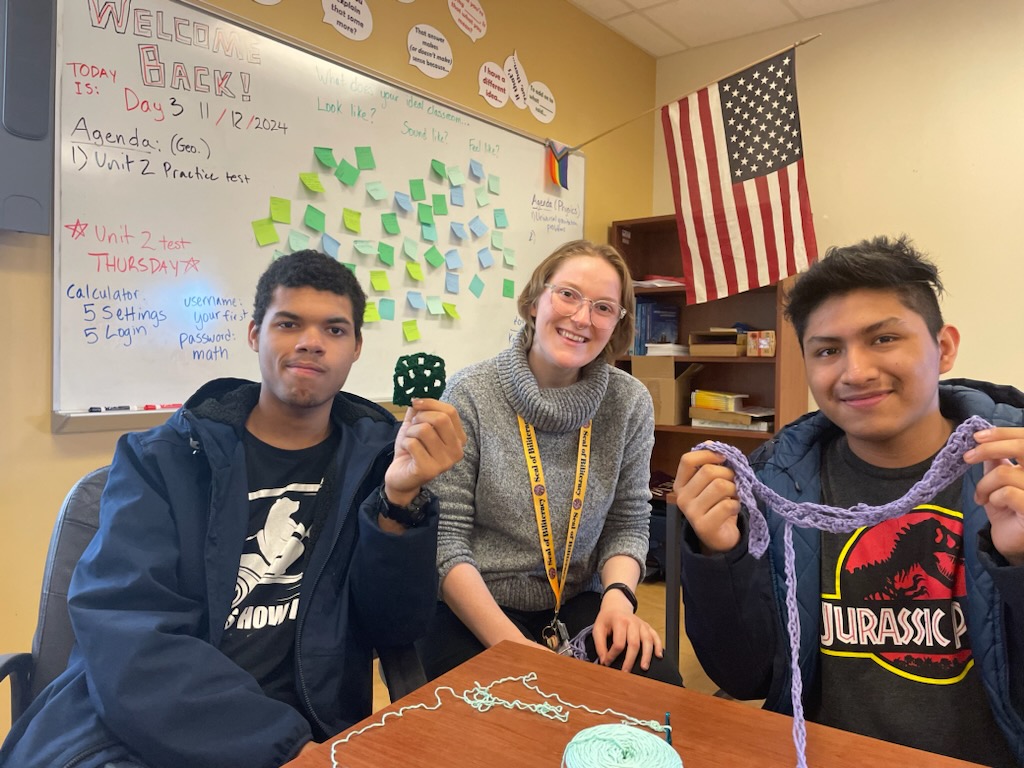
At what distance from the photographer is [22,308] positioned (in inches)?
73.6

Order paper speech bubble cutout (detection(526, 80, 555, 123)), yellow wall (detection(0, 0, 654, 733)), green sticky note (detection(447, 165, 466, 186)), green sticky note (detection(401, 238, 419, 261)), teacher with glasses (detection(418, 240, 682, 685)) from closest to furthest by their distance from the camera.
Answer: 1. teacher with glasses (detection(418, 240, 682, 685))
2. yellow wall (detection(0, 0, 654, 733))
3. green sticky note (detection(401, 238, 419, 261))
4. green sticky note (detection(447, 165, 466, 186))
5. paper speech bubble cutout (detection(526, 80, 555, 123))

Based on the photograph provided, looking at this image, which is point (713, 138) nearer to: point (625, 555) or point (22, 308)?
point (625, 555)

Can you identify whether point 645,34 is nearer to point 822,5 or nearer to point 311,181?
point 822,5

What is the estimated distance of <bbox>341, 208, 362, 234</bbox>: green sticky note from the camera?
2.59m

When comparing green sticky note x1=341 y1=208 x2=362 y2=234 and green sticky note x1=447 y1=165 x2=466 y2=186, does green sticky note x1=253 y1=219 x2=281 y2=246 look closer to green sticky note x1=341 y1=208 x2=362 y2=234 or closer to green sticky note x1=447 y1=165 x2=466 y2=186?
green sticky note x1=341 y1=208 x2=362 y2=234

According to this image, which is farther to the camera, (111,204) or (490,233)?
(490,233)

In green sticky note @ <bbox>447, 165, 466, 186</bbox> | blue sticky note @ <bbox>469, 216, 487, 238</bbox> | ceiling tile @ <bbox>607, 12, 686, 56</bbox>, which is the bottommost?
blue sticky note @ <bbox>469, 216, 487, 238</bbox>

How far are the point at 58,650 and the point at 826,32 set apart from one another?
4.14 m

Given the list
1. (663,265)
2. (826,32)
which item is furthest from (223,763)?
(826,32)

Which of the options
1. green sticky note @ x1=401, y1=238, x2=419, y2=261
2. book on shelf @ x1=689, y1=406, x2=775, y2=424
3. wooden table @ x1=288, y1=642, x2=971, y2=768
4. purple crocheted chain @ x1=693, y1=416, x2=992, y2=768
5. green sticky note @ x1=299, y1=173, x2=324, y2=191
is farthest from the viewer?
book on shelf @ x1=689, y1=406, x2=775, y2=424

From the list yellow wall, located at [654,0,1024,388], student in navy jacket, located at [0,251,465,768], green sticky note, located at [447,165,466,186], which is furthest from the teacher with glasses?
yellow wall, located at [654,0,1024,388]

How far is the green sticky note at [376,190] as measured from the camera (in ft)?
8.76

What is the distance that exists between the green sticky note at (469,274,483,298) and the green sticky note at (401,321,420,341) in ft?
1.24

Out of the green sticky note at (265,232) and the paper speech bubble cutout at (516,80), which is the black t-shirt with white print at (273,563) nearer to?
the green sticky note at (265,232)
